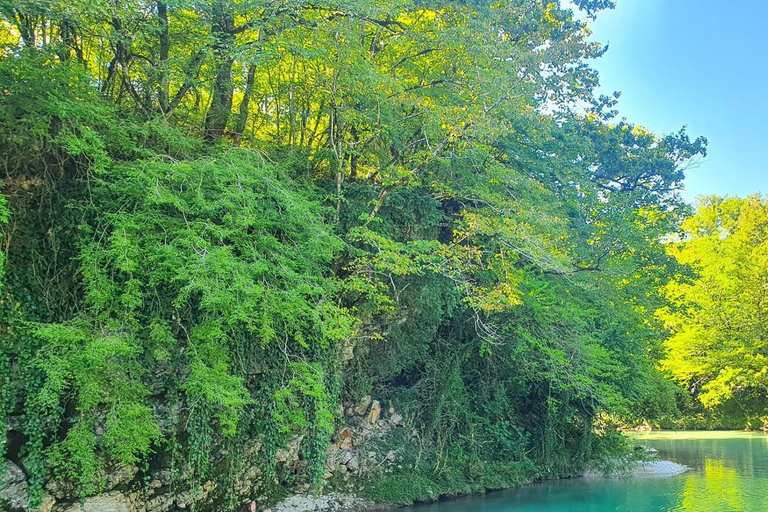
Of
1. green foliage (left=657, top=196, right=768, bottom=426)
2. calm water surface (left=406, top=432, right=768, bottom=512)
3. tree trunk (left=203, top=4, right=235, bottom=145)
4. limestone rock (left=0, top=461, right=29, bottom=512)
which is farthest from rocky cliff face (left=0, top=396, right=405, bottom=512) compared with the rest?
green foliage (left=657, top=196, right=768, bottom=426)

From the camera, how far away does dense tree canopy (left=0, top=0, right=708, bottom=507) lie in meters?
6.76

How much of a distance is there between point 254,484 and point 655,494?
8.24m

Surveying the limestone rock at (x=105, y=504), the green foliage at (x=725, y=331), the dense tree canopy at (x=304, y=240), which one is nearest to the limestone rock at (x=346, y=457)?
the dense tree canopy at (x=304, y=240)

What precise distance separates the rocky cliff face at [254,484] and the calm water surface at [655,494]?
1.33 meters

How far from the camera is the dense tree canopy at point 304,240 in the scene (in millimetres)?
6762

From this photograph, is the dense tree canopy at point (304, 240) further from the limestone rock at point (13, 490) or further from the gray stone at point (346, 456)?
the gray stone at point (346, 456)

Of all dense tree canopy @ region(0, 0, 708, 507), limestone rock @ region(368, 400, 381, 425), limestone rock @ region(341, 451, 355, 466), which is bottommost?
limestone rock @ region(341, 451, 355, 466)

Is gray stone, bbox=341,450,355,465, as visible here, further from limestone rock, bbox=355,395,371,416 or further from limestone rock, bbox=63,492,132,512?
limestone rock, bbox=63,492,132,512

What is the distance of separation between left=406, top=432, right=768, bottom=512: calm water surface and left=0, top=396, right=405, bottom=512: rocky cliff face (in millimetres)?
1326

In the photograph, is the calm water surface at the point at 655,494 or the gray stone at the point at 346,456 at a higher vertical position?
the gray stone at the point at 346,456

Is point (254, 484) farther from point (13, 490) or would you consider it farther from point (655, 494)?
point (655, 494)

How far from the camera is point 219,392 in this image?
22.7 feet

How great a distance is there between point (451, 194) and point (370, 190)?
1.63 m

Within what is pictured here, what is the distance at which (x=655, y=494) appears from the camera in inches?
452
